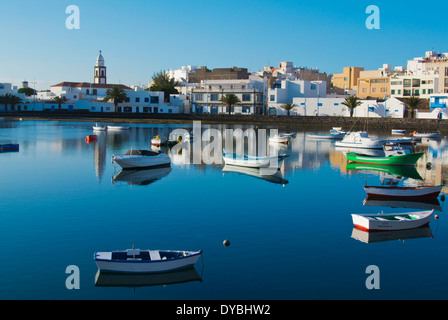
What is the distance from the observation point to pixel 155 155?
41000mm

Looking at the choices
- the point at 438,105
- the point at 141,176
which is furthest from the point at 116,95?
the point at 141,176

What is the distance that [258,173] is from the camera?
39.3m

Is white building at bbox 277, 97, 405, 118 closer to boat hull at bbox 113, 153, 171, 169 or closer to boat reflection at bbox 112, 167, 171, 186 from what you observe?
boat hull at bbox 113, 153, 171, 169

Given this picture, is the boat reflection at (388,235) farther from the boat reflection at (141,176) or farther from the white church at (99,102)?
the white church at (99,102)

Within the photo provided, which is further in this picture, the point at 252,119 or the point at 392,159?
the point at 252,119

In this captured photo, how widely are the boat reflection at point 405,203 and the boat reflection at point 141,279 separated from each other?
15002 mm

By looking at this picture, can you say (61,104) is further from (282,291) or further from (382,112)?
(282,291)

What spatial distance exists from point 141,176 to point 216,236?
17.9 m

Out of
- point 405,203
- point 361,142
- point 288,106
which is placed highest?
point 288,106

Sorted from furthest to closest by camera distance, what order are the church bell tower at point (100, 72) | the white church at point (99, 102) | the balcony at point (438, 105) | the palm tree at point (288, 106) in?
the church bell tower at point (100, 72) < the white church at point (99, 102) < the palm tree at point (288, 106) < the balcony at point (438, 105)

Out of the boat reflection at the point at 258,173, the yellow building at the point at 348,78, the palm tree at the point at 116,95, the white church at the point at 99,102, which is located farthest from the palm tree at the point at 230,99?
the boat reflection at the point at 258,173

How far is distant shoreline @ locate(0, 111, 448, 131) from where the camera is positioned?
92.6 metres

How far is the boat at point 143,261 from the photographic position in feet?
50.5

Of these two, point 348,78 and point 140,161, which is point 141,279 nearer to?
point 140,161
